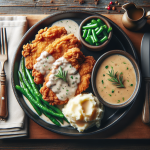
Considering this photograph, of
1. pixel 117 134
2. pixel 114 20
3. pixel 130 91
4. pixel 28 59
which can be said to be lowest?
pixel 117 134

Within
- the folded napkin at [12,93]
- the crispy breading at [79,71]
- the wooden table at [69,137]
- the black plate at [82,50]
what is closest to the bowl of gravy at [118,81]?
the crispy breading at [79,71]

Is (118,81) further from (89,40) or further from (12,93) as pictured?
(12,93)

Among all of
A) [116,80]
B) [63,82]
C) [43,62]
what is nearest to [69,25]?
[43,62]

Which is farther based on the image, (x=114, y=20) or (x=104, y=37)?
(x=114, y=20)

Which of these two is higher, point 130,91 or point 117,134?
point 130,91

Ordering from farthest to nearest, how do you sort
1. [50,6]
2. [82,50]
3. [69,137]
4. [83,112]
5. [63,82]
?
[50,6] < [82,50] < [69,137] < [63,82] < [83,112]

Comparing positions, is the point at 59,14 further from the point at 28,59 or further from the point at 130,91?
the point at 130,91

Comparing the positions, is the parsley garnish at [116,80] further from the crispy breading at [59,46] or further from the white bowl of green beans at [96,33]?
the crispy breading at [59,46]

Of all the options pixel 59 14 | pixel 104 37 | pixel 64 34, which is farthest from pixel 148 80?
pixel 59 14
